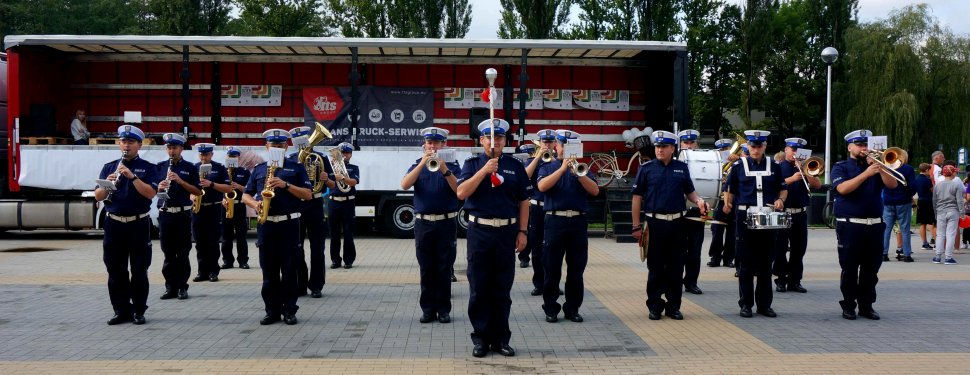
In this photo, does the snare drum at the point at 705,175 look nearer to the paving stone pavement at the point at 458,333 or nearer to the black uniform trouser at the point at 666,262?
the paving stone pavement at the point at 458,333

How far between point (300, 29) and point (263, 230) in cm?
3280

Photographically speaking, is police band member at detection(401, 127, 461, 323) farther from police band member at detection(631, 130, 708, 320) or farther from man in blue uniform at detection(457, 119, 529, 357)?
police band member at detection(631, 130, 708, 320)

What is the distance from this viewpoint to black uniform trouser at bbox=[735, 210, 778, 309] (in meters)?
8.89

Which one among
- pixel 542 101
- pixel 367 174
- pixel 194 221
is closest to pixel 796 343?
pixel 194 221

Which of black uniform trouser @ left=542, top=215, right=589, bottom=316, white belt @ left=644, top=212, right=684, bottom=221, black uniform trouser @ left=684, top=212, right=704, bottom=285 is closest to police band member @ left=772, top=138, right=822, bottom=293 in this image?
black uniform trouser @ left=684, top=212, right=704, bottom=285

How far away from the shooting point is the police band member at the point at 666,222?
28.5 feet

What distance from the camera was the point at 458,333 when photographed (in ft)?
26.1

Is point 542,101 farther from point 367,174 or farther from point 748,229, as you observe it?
point 748,229

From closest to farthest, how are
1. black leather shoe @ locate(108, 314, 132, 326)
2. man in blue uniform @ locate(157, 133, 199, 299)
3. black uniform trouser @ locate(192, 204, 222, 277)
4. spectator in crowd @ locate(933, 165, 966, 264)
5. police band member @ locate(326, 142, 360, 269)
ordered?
black leather shoe @ locate(108, 314, 132, 326) → man in blue uniform @ locate(157, 133, 199, 299) → black uniform trouser @ locate(192, 204, 222, 277) → police band member @ locate(326, 142, 360, 269) → spectator in crowd @ locate(933, 165, 966, 264)

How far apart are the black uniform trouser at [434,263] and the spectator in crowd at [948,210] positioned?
9.68 m

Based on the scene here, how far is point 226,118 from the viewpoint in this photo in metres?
20.6

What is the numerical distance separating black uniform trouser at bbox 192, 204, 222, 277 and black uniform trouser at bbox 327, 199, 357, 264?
Answer: 1.79m

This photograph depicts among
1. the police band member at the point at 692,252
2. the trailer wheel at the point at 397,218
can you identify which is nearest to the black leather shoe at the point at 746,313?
the police band member at the point at 692,252

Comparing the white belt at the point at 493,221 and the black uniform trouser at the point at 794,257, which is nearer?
the white belt at the point at 493,221
